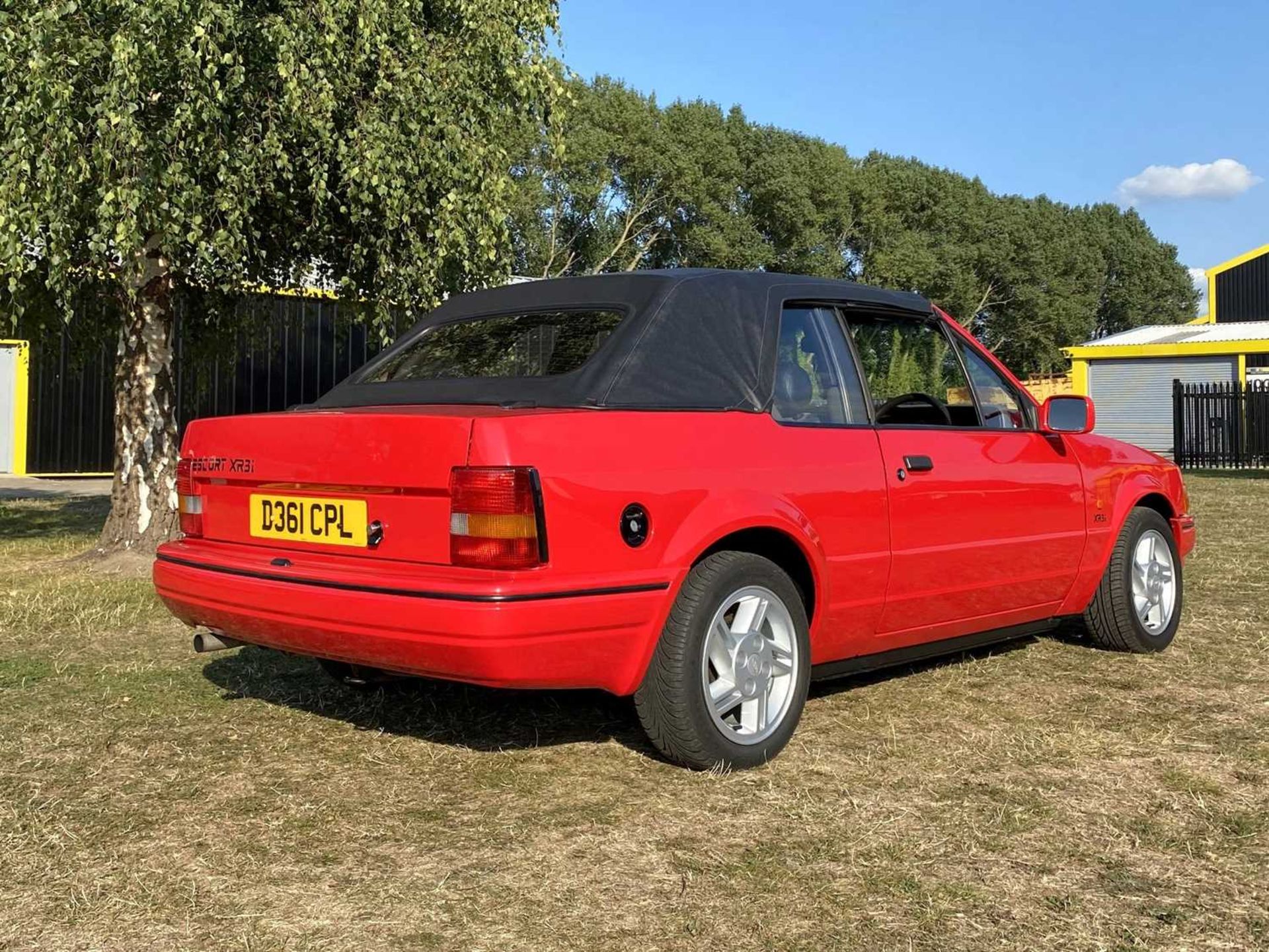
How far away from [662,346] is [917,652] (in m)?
1.63

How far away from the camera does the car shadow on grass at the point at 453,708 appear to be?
173 inches

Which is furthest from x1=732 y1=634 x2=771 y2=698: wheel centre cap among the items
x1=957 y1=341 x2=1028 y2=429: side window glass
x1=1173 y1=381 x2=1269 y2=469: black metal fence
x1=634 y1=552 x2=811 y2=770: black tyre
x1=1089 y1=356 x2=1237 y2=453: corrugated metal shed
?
x1=1089 y1=356 x2=1237 y2=453: corrugated metal shed

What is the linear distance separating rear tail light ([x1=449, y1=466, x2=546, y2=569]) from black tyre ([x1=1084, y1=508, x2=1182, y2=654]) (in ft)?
11.0

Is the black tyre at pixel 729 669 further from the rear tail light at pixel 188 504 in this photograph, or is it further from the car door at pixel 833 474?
the rear tail light at pixel 188 504

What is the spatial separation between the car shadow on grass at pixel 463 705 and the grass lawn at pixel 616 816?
0.7 inches

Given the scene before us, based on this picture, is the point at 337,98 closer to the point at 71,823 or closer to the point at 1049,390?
the point at 71,823

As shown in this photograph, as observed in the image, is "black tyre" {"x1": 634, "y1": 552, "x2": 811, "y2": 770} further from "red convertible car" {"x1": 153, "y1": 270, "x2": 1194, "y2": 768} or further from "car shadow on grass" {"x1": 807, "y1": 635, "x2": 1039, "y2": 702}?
"car shadow on grass" {"x1": 807, "y1": 635, "x2": 1039, "y2": 702}

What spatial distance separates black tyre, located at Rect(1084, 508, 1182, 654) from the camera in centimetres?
570

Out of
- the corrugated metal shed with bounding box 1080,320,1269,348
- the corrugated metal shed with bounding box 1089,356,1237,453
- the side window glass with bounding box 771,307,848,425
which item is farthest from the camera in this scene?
the corrugated metal shed with bounding box 1080,320,1269,348

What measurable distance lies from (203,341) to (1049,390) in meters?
41.8

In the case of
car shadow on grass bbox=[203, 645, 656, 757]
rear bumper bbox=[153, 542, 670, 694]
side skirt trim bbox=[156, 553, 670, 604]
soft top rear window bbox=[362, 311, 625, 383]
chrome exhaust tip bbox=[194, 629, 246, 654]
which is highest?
soft top rear window bbox=[362, 311, 625, 383]

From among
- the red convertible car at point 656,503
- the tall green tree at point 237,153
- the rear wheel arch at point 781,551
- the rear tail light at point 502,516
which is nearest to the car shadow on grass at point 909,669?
the red convertible car at point 656,503

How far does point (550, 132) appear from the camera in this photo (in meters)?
10.1

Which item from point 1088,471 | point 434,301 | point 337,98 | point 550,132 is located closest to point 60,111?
point 337,98
